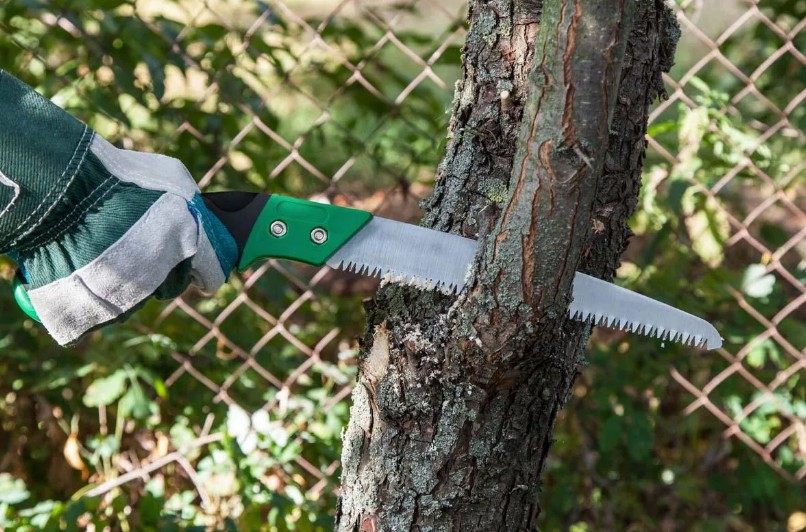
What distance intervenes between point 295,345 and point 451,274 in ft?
4.15

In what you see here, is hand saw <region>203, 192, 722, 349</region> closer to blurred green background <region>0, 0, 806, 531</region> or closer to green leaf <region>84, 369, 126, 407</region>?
blurred green background <region>0, 0, 806, 531</region>

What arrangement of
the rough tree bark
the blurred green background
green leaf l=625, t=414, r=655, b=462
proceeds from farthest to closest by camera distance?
green leaf l=625, t=414, r=655, b=462
the blurred green background
the rough tree bark

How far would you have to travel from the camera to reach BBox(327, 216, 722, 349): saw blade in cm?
117

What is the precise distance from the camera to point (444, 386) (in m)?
1.13

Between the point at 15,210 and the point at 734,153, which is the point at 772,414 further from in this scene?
the point at 15,210

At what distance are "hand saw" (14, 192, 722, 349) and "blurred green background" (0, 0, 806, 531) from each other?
847 mm

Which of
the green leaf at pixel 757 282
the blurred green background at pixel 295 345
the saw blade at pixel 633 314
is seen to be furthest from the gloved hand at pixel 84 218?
the green leaf at pixel 757 282

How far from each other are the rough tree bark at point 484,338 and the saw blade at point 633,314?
29 millimetres

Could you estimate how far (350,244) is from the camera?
1.27 m

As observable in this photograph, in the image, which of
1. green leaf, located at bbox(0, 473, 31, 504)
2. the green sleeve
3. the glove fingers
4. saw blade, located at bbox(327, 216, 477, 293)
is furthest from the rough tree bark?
green leaf, located at bbox(0, 473, 31, 504)

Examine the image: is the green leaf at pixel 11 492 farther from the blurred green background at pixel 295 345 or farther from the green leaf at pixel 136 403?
the green leaf at pixel 136 403

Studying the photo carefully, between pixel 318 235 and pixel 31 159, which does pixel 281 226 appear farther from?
pixel 31 159

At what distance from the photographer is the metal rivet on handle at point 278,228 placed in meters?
1.25

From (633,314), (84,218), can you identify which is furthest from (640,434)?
(84,218)
